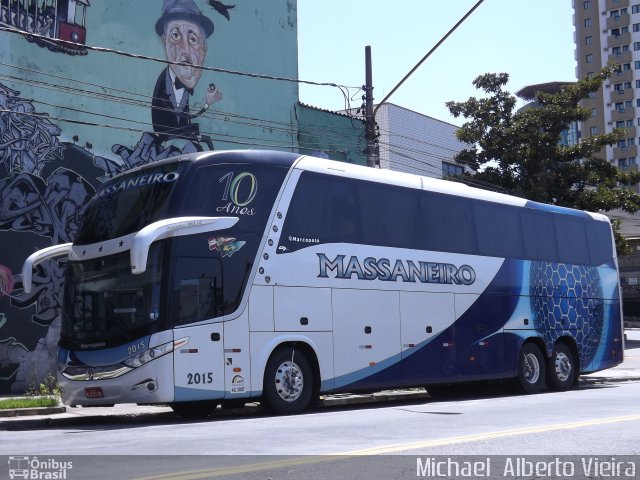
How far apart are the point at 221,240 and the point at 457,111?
20.7 m

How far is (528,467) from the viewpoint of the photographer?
817 centimetres

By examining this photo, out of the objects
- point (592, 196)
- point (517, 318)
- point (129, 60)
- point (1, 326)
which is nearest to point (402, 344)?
point (517, 318)

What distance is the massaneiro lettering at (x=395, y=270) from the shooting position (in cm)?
1584

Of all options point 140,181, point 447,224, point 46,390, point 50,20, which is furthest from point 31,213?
point 447,224

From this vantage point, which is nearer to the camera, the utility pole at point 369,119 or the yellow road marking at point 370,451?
the yellow road marking at point 370,451

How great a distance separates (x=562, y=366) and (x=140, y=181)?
11.5 meters

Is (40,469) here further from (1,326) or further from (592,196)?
(592,196)

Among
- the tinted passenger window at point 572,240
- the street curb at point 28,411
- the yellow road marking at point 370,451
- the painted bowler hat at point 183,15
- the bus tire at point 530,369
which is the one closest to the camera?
the yellow road marking at point 370,451

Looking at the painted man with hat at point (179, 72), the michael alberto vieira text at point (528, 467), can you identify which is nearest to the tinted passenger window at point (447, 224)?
the painted man with hat at point (179, 72)

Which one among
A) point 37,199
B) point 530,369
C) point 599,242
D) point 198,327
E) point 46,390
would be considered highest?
point 37,199

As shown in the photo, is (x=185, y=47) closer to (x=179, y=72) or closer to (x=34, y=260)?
(x=179, y=72)

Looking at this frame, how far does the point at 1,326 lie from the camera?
20.4m

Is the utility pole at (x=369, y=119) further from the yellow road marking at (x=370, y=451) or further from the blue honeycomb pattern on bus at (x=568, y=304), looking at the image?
the yellow road marking at (x=370, y=451)

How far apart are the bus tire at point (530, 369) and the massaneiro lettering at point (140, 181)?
375 inches
